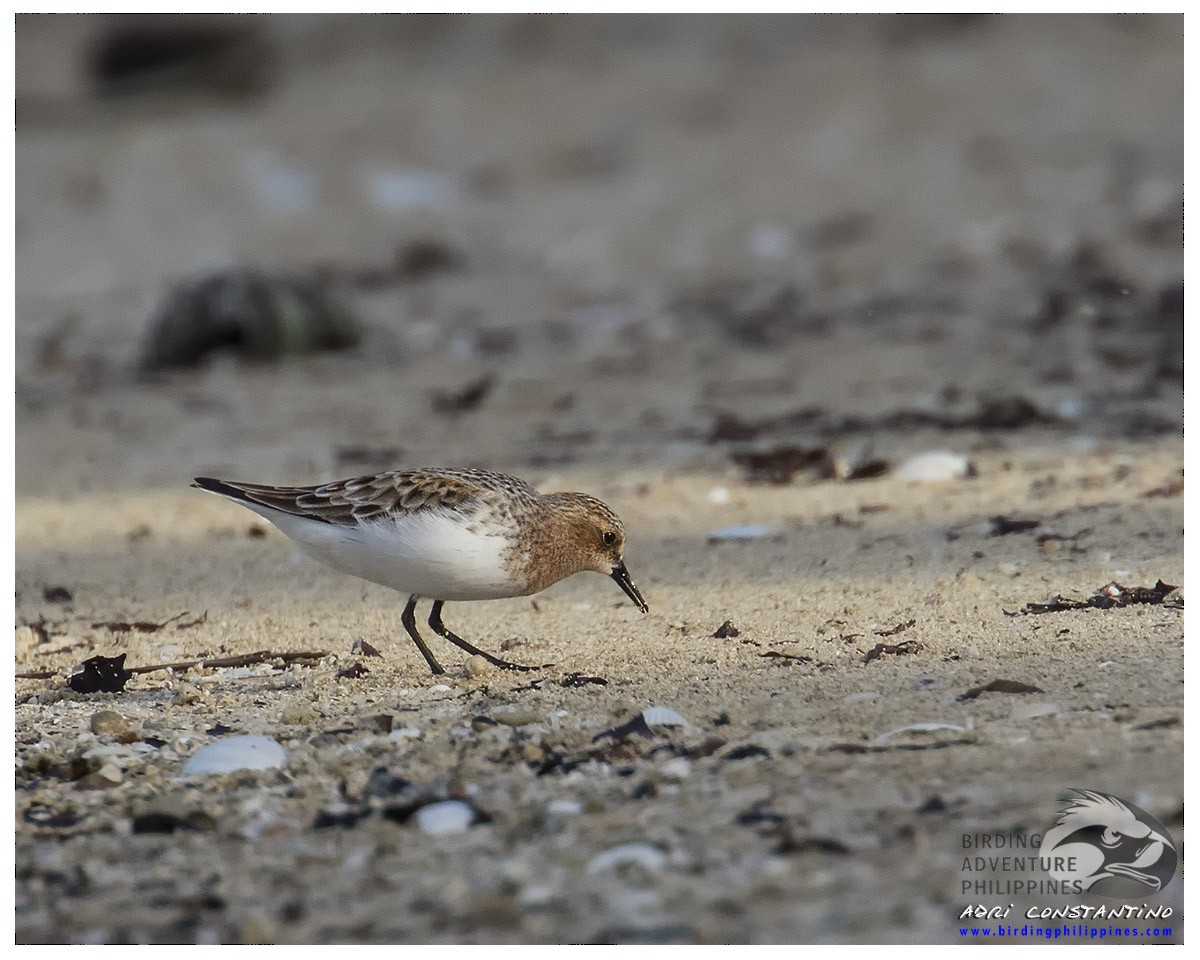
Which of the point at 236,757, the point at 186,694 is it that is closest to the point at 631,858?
the point at 236,757

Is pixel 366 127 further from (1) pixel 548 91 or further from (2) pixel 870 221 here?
(2) pixel 870 221

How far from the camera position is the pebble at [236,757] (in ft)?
11.6

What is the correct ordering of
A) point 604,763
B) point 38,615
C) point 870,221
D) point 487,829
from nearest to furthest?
1. point 487,829
2. point 604,763
3. point 38,615
4. point 870,221

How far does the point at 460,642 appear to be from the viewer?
14.4ft

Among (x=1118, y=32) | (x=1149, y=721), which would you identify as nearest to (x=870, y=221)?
(x=1118, y=32)

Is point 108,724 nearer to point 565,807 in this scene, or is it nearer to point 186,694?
point 186,694

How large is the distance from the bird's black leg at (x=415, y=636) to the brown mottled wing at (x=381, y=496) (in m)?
0.27

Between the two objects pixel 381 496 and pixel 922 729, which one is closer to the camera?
pixel 922 729

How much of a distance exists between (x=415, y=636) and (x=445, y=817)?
1160 mm

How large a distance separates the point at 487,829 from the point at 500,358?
19.9 feet

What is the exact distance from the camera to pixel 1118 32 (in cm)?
1418

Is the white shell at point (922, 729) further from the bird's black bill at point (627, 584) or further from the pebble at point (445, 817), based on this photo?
the bird's black bill at point (627, 584)

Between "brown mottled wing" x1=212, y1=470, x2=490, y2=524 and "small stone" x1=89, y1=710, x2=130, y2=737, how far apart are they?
0.77 metres

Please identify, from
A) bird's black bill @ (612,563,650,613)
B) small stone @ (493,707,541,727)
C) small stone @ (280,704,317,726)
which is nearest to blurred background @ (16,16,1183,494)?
bird's black bill @ (612,563,650,613)
